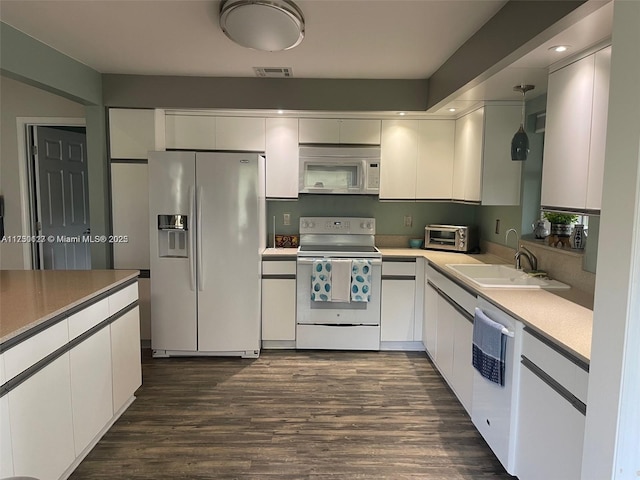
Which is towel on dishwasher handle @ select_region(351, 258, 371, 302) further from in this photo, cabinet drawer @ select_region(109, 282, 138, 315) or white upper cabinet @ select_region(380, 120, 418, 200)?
cabinet drawer @ select_region(109, 282, 138, 315)

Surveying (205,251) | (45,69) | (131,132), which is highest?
(45,69)

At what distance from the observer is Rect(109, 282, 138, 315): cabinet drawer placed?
2322 millimetres

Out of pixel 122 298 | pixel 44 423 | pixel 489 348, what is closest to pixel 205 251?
pixel 122 298

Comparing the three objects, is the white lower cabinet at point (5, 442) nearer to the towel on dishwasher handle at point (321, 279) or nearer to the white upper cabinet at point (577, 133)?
the towel on dishwasher handle at point (321, 279)

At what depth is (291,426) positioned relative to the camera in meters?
2.50

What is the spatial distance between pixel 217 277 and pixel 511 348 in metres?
2.30

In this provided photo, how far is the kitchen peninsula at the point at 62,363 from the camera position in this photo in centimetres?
156

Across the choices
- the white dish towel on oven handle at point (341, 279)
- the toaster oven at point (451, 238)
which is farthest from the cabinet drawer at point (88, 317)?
the toaster oven at point (451, 238)

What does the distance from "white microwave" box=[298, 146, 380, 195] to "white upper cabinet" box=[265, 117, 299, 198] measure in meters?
0.09

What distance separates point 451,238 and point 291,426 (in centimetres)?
237

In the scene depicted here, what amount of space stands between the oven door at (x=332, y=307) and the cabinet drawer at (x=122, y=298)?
1419mm

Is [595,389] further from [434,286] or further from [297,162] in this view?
[297,162]

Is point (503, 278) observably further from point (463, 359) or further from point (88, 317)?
point (88, 317)

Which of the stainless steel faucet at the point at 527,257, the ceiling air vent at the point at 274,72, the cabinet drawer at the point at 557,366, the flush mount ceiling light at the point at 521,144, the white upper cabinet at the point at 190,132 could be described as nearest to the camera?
the cabinet drawer at the point at 557,366
